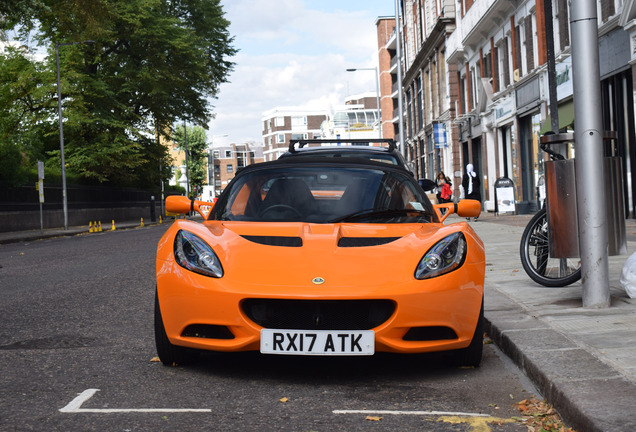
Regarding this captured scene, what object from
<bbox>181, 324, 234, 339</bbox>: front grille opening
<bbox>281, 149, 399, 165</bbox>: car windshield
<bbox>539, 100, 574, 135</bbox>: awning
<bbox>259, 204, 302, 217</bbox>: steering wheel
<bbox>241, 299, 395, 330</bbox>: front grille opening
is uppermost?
<bbox>539, 100, 574, 135</bbox>: awning

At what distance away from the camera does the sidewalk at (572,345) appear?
353 centimetres

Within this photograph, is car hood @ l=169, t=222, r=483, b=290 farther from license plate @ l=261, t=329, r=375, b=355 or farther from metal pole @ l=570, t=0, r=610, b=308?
metal pole @ l=570, t=0, r=610, b=308

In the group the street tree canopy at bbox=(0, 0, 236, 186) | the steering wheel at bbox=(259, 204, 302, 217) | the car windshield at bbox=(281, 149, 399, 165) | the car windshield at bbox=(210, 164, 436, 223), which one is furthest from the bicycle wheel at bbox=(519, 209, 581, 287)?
the street tree canopy at bbox=(0, 0, 236, 186)

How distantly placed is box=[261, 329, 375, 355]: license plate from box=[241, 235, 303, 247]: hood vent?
564 mm

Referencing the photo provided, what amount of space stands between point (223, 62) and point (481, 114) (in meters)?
18.8

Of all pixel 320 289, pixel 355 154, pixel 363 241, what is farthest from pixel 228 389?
pixel 355 154

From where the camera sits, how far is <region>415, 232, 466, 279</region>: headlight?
4.55 m

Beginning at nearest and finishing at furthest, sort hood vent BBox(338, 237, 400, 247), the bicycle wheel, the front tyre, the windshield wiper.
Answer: hood vent BBox(338, 237, 400, 247) < the front tyre < the windshield wiper < the bicycle wheel

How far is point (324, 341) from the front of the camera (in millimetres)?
4355

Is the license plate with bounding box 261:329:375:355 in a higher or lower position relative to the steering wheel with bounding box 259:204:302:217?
lower

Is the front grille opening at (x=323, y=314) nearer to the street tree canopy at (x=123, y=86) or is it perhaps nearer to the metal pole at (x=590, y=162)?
the metal pole at (x=590, y=162)

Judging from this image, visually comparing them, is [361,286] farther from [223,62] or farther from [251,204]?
[223,62]

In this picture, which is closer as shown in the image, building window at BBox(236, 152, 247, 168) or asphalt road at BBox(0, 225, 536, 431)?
asphalt road at BBox(0, 225, 536, 431)

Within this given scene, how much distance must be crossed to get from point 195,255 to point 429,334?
1404 mm
